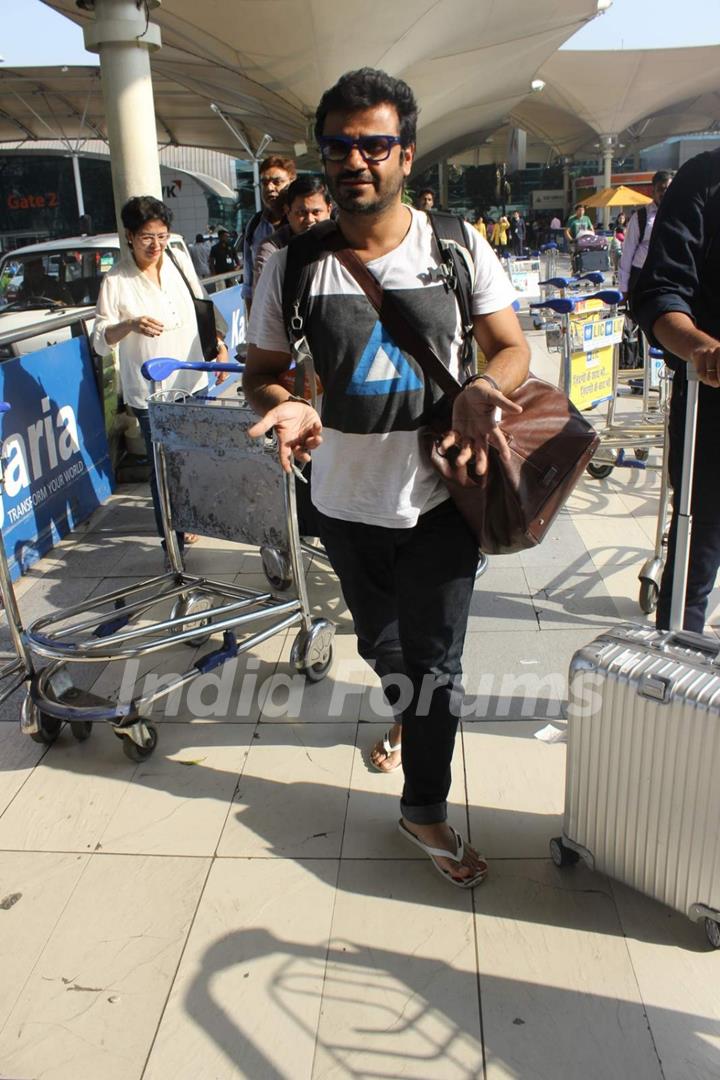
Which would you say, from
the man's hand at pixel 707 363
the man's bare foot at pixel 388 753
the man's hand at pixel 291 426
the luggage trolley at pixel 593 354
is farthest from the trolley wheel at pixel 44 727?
the luggage trolley at pixel 593 354

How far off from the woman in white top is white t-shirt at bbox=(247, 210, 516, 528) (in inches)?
93.5

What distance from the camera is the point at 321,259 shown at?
7.06ft

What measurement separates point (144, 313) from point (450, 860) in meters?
3.44

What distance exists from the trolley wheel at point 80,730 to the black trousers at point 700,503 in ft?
6.90

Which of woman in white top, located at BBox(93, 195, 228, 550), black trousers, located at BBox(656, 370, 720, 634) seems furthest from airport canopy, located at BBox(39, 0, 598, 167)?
black trousers, located at BBox(656, 370, 720, 634)

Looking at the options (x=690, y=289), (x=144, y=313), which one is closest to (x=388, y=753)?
(x=690, y=289)

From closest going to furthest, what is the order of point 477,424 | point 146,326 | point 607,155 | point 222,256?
point 477,424 → point 146,326 → point 222,256 → point 607,155

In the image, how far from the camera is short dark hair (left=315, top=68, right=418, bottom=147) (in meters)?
2.02

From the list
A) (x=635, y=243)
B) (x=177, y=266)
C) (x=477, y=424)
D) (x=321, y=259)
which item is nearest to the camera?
(x=477, y=424)

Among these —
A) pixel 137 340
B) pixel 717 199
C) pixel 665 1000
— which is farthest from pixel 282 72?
pixel 665 1000

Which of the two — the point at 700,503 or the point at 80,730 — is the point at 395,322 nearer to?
the point at 700,503

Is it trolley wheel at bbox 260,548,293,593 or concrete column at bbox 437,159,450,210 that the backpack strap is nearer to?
trolley wheel at bbox 260,548,293,593

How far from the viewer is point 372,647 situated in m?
2.67

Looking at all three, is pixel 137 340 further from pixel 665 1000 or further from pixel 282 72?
pixel 282 72
